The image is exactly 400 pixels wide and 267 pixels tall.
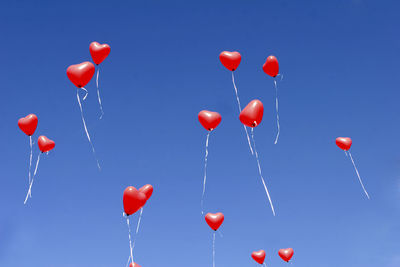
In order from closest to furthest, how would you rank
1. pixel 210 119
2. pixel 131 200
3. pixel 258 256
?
pixel 131 200, pixel 210 119, pixel 258 256

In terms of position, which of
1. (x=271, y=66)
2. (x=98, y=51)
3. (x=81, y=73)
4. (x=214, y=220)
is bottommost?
(x=214, y=220)

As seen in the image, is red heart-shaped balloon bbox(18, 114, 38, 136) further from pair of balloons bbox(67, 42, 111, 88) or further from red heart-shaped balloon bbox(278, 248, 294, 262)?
red heart-shaped balloon bbox(278, 248, 294, 262)

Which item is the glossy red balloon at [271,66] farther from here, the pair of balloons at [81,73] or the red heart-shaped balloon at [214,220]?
the red heart-shaped balloon at [214,220]

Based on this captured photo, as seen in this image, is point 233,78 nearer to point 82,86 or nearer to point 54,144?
point 82,86

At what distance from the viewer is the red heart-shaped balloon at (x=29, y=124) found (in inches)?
538

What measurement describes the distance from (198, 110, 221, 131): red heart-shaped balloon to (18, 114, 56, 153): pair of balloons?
205 inches

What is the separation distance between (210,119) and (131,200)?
369 centimetres

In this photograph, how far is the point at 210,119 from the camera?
42.6ft

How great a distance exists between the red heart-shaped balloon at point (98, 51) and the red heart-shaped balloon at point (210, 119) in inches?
137

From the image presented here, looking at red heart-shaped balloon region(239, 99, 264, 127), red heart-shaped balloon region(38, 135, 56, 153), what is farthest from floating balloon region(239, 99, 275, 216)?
red heart-shaped balloon region(38, 135, 56, 153)

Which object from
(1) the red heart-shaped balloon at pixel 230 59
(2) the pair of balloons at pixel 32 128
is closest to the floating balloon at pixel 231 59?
(1) the red heart-shaped balloon at pixel 230 59

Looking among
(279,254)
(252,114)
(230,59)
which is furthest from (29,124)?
(279,254)

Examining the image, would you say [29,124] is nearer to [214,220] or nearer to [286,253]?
[214,220]

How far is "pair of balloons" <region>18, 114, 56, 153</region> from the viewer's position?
13.7m
